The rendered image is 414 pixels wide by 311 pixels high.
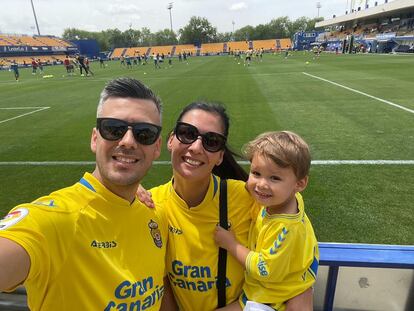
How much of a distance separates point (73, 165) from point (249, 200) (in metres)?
5.97

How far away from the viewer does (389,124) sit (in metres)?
9.70

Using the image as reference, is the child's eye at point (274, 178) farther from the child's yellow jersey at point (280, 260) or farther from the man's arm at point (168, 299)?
the man's arm at point (168, 299)

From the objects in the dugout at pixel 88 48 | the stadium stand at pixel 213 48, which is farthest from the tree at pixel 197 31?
the dugout at pixel 88 48

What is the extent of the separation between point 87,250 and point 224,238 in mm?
857

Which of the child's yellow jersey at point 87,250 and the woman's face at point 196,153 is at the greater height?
the woman's face at point 196,153

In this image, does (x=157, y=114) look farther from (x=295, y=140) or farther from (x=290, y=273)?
(x=290, y=273)

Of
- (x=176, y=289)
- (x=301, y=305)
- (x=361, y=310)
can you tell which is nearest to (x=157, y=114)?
(x=176, y=289)

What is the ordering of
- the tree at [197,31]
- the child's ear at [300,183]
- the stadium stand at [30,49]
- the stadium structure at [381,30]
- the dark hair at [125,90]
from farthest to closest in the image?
the tree at [197,31], the stadium stand at [30,49], the stadium structure at [381,30], the child's ear at [300,183], the dark hair at [125,90]

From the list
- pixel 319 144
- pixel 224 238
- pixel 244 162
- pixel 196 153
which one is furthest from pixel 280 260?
pixel 319 144

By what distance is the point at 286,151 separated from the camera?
2133 millimetres

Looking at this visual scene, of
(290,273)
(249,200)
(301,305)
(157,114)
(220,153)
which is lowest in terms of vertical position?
(301,305)

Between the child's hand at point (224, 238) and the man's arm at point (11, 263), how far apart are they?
3.61ft

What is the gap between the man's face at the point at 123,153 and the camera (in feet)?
5.99

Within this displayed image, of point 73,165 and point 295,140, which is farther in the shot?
point 73,165
